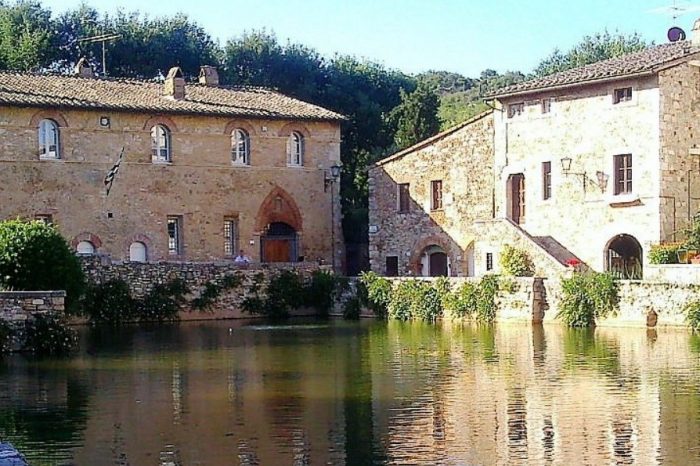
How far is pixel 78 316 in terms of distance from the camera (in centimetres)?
3412

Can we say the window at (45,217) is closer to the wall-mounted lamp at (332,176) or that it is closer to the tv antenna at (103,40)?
the wall-mounted lamp at (332,176)

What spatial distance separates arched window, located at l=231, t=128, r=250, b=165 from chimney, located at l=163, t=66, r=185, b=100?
7.24ft

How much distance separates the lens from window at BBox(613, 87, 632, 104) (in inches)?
1366

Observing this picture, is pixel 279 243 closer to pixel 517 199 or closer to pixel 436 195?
pixel 436 195

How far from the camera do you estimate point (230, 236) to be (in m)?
41.5

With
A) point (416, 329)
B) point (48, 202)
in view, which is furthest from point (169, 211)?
point (416, 329)

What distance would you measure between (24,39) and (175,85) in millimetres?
12868

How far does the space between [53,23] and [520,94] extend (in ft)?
79.4

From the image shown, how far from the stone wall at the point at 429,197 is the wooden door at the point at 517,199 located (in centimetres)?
84

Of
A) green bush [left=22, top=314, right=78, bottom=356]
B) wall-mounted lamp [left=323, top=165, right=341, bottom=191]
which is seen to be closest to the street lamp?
wall-mounted lamp [left=323, top=165, right=341, bottom=191]

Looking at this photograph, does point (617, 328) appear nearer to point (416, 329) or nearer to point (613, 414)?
point (416, 329)

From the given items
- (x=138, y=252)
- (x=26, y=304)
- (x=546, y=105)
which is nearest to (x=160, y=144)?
(x=138, y=252)

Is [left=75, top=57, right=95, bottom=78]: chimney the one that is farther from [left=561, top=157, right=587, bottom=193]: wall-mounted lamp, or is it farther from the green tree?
[left=561, top=157, right=587, bottom=193]: wall-mounted lamp

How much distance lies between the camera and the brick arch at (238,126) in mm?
41125
